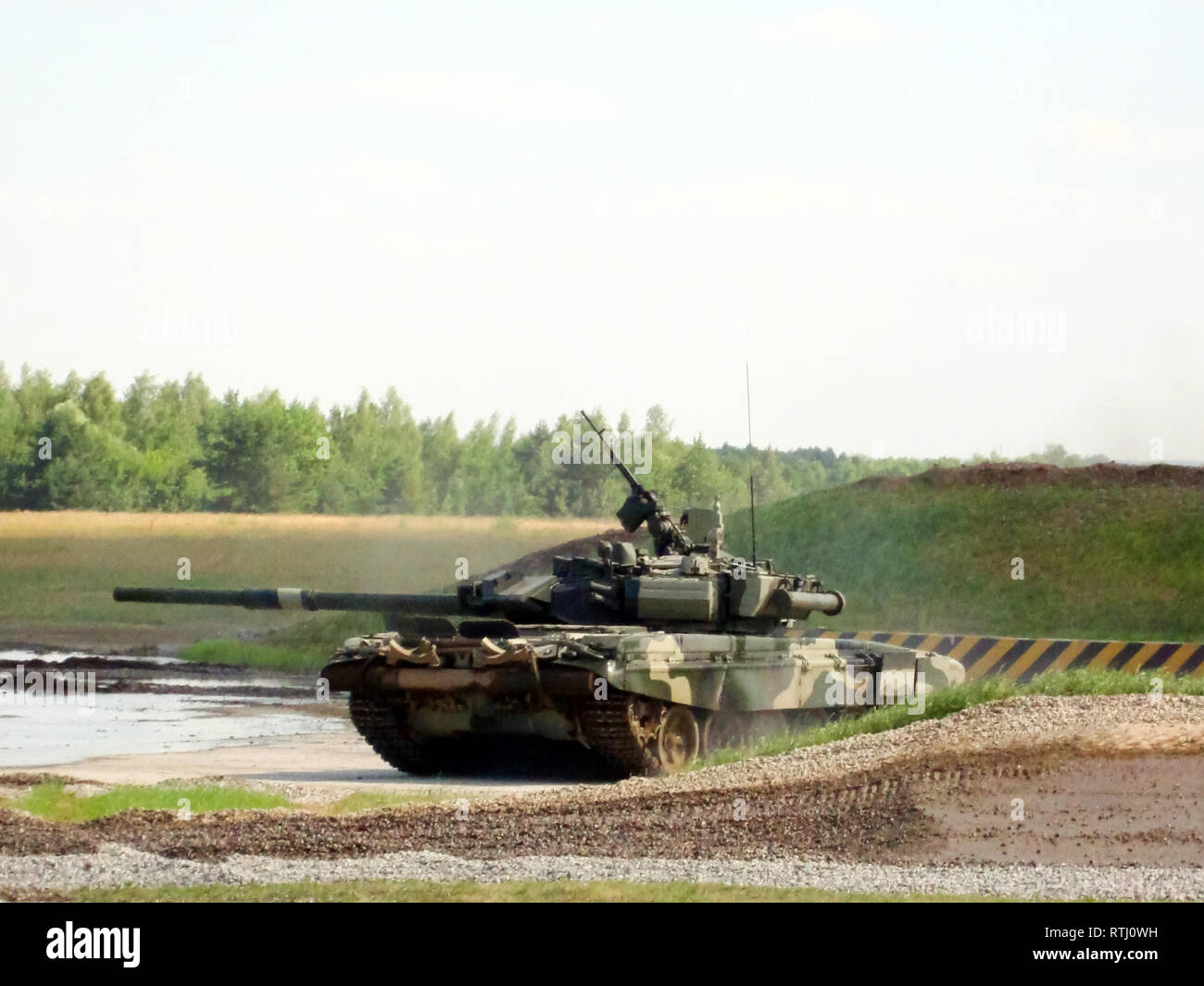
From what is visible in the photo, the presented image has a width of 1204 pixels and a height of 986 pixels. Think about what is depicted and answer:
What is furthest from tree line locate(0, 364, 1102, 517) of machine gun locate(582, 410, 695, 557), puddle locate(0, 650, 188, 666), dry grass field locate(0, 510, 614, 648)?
machine gun locate(582, 410, 695, 557)

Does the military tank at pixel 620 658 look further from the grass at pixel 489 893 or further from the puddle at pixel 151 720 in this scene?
the grass at pixel 489 893

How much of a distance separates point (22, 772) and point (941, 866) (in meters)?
9.26

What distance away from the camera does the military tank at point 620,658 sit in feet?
57.7

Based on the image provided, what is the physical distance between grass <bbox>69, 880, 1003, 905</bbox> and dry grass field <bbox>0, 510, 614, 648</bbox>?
106 feet

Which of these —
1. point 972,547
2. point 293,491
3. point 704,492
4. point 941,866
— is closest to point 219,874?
point 941,866

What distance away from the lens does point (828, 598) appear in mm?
21750

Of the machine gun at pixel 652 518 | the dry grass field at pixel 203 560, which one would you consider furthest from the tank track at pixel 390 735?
the dry grass field at pixel 203 560

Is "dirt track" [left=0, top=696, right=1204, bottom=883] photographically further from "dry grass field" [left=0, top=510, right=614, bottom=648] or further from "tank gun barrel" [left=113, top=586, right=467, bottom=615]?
"dry grass field" [left=0, top=510, right=614, bottom=648]

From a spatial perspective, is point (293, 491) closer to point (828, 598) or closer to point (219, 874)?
point (828, 598)

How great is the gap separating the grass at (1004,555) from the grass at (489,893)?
21831 mm

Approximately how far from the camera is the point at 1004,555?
36188 millimetres

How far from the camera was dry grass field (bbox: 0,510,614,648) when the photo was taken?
148 ft
